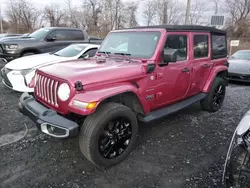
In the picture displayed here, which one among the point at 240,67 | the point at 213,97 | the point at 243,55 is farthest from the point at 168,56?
the point at 243,55

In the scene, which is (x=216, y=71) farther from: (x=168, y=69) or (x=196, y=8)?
(x=196, y=8)

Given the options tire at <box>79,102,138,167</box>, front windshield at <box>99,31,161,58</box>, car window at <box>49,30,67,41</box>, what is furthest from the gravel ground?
car window at <box>49,30,67,41</box>

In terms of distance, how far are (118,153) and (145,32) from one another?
2.02 m

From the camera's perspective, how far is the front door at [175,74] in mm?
3211

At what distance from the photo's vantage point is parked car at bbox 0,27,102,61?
24.1 ft

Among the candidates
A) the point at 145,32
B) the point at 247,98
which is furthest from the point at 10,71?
the point at 247,98

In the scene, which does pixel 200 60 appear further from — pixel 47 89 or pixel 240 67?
pixel 240 67

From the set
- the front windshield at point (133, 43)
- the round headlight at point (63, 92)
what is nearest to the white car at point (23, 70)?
the front windshield at point (133, 43)

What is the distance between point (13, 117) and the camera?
4.07m

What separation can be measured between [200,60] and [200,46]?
293mm

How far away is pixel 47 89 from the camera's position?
2.69 m

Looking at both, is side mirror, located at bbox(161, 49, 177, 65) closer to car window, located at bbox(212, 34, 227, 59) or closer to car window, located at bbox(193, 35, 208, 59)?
car window, located at bbox(193, 35, 208, 59)

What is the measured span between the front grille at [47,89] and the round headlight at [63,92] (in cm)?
11

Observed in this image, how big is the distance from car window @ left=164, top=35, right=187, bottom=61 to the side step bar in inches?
33.2
